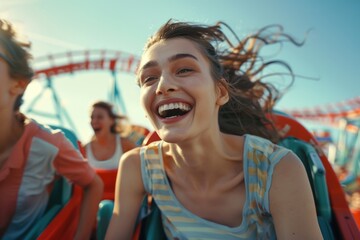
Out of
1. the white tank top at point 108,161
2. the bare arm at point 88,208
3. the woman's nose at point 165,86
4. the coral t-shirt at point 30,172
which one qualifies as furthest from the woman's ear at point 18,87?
the white tank top at point 108,161

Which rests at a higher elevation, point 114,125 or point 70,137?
point 70,137

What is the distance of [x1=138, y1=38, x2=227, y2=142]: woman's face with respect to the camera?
85 centimetres

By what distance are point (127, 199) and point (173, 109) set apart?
38 centimetres

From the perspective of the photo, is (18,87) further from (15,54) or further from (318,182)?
(318,182)

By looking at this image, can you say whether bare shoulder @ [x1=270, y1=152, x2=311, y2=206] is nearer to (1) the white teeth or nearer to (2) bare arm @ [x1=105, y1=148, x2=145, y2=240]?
(1) the white teeth

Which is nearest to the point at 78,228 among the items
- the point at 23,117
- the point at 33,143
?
the point at 33,143

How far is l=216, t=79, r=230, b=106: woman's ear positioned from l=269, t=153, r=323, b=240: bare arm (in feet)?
0.93

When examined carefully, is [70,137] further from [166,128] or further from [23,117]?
[166,128]

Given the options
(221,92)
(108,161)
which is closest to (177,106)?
(221,92)

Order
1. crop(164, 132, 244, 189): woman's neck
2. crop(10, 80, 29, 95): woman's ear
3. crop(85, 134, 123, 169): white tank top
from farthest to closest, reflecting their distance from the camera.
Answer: crop(85, 134, 123, 169): white tank top → crop(10, 80, 29, 95): woman's ear → crop(164, 132, 244, 189): woman's neck

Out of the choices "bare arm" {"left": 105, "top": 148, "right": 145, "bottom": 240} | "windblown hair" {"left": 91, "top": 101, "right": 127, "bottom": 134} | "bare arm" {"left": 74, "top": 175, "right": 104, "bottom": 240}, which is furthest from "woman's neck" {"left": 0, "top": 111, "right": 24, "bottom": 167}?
"windblown hair" {"left": 91, "top": 101, "right": 127, "bottom": 134}

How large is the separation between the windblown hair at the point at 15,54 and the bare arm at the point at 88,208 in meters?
0.44

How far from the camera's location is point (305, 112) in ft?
38.7

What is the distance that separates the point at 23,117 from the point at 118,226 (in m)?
0.62
